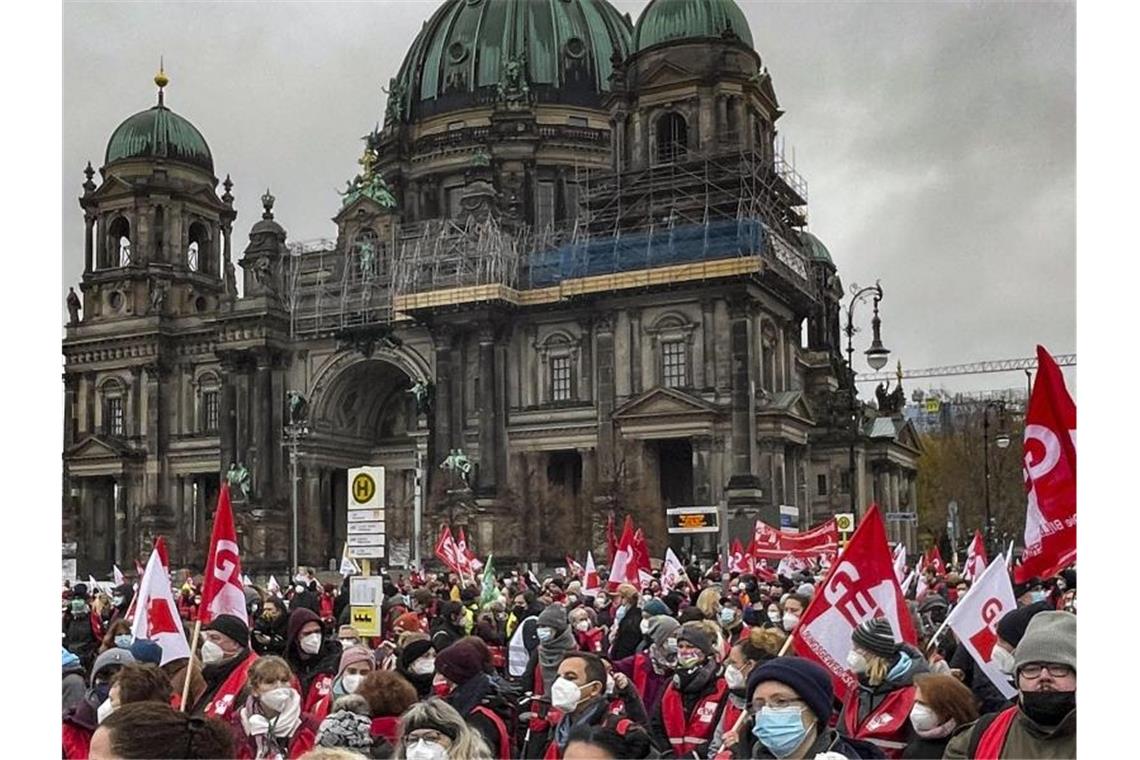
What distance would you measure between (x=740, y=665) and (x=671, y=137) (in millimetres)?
50808

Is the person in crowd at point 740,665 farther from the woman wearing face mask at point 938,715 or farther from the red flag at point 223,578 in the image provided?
the red flag at point 223,578

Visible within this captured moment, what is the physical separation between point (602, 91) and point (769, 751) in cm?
6296

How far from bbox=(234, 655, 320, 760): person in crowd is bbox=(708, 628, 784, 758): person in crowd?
7.49 ft

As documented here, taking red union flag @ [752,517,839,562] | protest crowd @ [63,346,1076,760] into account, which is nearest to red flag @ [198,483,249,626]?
protest crowd @ [63,346,1076,760]

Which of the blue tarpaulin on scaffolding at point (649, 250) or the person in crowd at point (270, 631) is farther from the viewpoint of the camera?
the blue tarpaulin on scaffolding at point (649, 250)

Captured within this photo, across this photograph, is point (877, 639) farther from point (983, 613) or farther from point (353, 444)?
point (353, 444)

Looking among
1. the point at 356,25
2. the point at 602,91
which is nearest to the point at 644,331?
the point at 602,91

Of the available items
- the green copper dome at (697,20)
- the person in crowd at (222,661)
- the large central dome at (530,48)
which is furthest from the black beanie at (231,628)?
the large central dome at (530,48)

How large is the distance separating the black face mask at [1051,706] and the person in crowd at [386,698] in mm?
3072

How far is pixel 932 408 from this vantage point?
183ft

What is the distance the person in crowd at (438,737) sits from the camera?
217 inches

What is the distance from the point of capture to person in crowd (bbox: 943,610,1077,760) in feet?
18.7
